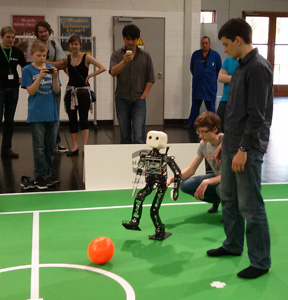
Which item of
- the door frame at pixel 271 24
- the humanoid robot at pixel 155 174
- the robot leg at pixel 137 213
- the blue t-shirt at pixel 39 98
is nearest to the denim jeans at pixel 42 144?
the blue t-shirt at pixel 39 98

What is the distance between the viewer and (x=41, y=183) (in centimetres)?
564

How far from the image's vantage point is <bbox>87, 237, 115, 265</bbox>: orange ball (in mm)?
3428

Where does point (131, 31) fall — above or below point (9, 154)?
above

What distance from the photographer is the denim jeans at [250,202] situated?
10.2ft

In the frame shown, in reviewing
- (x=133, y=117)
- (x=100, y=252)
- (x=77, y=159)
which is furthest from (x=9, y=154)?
(x=100, y=252)

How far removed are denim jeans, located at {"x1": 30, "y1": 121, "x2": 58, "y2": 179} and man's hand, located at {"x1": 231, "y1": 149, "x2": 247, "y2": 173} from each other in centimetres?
304

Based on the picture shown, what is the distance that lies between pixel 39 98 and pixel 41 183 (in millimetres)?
1037

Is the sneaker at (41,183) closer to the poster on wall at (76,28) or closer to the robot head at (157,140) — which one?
the robot head at (157,140)

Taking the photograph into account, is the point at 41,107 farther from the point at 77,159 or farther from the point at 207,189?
the point at 207,189

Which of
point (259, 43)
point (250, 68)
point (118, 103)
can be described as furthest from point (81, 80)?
point (259, 43)

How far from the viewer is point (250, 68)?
9.92 ft

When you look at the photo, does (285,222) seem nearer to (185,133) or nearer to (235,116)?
(235,116)

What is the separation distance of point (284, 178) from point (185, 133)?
Answer: 4185mm

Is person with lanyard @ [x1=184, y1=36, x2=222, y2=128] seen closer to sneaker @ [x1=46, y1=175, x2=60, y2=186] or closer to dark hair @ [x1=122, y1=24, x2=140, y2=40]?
dark hair @ [x1=122, y1=24, x2=140, y2=40]
